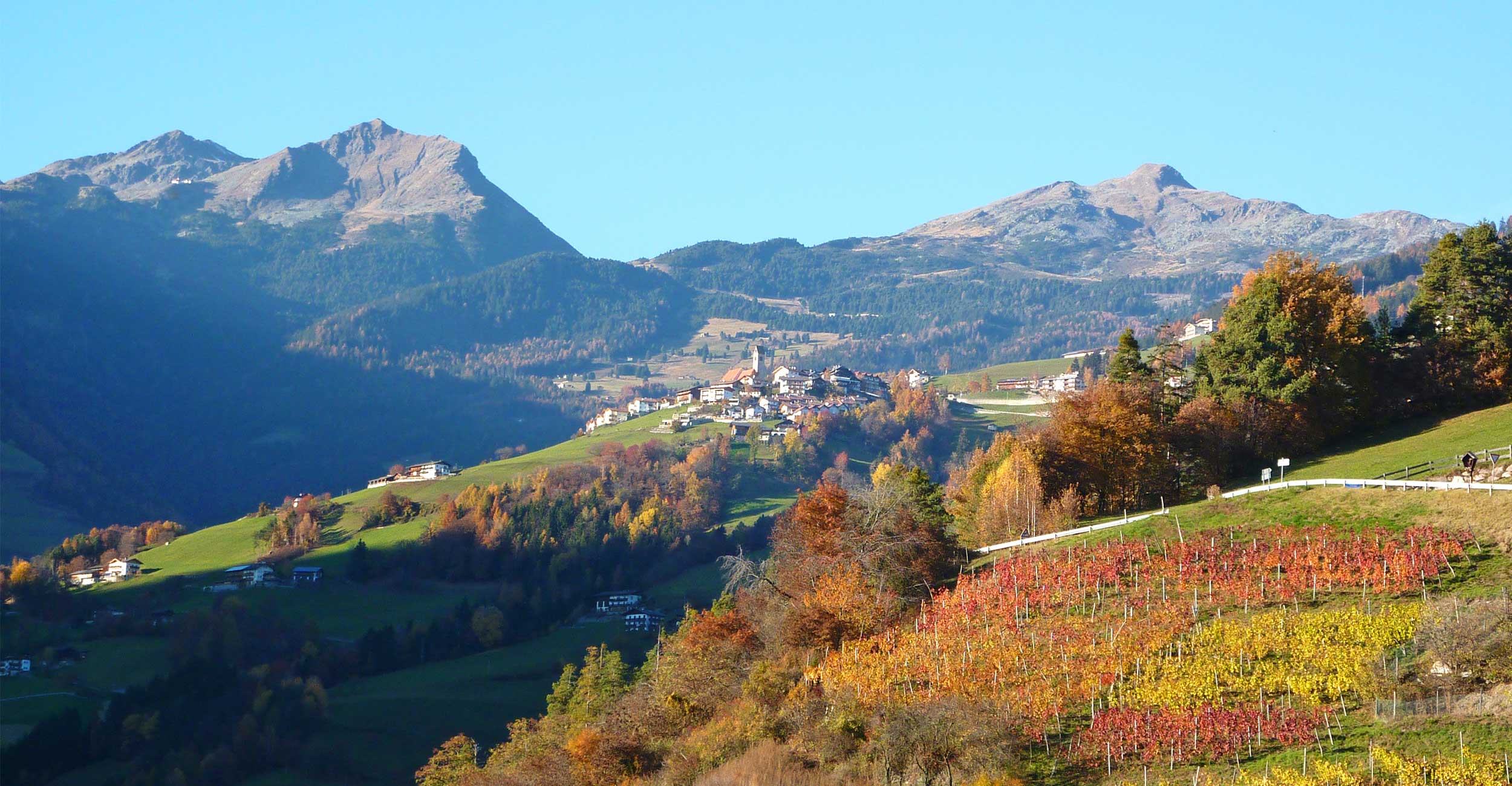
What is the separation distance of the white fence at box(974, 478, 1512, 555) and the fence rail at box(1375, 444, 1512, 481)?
2.71 feet

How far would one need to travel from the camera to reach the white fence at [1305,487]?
41.6 metres

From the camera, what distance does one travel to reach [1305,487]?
1868 inches

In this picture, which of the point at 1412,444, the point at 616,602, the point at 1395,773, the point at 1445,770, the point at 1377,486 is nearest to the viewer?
the point at 1445,770

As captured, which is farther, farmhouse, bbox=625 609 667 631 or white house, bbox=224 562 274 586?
white house, bbox=224 562 274 586

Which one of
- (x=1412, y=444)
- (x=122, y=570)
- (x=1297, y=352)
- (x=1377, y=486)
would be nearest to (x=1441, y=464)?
(x=1377, y=486)

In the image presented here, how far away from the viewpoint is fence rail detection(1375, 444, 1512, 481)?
44.8 m

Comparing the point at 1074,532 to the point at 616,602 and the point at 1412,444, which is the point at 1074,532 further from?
the point at 616,602

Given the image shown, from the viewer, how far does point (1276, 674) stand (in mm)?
33344

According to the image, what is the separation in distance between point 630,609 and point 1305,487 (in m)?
80.0

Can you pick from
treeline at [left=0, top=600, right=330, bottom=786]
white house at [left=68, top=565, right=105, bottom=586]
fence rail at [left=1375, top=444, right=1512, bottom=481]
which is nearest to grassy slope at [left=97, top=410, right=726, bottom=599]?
white house at [left=68, top=565, right=105, bottom=586]

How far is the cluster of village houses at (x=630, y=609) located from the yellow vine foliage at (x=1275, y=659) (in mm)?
76067

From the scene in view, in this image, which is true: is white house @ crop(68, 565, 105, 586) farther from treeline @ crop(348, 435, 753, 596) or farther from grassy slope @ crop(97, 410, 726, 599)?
treeline @ crop(348, 435, 753, 596)

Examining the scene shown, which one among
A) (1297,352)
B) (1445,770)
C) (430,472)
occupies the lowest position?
(1445,770)

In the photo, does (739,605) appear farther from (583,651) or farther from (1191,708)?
(583,651)
